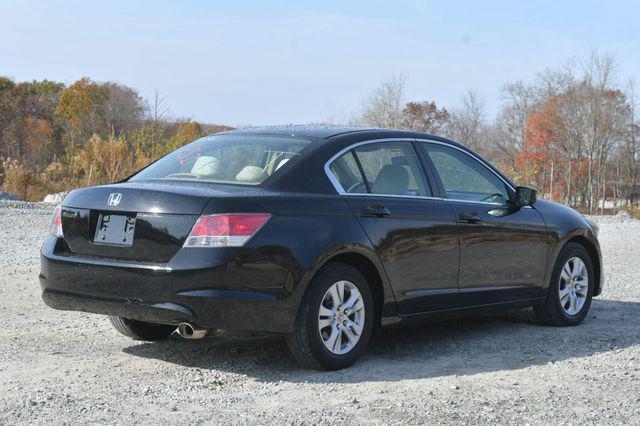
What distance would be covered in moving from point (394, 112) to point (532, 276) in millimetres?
33455

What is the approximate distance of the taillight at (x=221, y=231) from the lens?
17.5ft

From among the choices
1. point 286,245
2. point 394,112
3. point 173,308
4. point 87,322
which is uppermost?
point 394,112

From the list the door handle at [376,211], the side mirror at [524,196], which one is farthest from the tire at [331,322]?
the side mirror at [524,196]

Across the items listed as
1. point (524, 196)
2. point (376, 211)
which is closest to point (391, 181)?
point (376, 211)

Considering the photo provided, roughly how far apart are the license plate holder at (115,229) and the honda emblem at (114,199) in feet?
0.24

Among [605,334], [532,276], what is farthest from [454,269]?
[605,334]

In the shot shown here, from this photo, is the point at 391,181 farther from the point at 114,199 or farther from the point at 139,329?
the point at 139,329

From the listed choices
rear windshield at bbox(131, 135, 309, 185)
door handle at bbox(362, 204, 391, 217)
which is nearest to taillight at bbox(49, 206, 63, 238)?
rear windshield at bbox(131, 135, 309, 185)

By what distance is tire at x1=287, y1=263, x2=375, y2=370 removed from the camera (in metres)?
5.64

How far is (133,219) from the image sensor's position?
18.3 feet

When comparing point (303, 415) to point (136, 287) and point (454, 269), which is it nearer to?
point (136, 287)

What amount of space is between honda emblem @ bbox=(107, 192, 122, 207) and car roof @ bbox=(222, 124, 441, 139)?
52.2 inches

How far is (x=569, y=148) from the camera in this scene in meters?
62.3

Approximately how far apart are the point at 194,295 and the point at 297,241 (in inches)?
27.3
